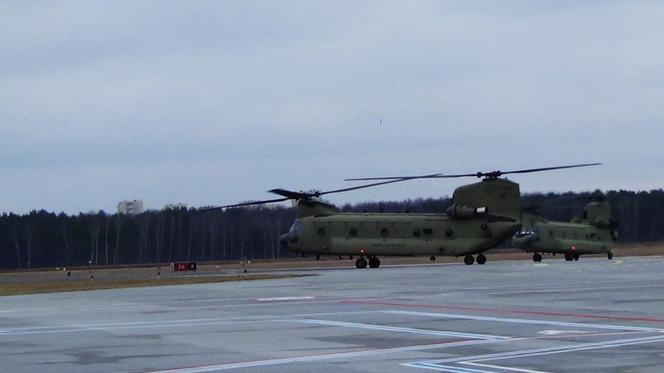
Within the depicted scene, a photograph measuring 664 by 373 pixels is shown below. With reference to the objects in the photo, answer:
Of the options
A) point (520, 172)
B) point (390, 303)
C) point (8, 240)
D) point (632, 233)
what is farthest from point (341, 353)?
point (8, 240)

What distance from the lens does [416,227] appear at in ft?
179

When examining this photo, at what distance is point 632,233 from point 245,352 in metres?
107

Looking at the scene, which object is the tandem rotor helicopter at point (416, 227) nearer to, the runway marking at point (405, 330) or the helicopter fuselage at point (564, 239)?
the helicopter fuselage at point (564, 239)

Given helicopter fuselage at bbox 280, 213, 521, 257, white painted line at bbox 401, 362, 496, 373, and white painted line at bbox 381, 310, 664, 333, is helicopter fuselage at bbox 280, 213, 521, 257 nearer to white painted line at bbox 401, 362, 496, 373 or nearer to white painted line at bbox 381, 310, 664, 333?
white painted line at bbox 381, 310, 664, 333

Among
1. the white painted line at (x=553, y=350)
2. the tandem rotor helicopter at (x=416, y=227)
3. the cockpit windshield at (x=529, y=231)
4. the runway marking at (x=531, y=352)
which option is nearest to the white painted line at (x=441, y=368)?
the runway marking at (x=531, y=352)

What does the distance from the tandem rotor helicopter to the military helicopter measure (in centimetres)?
823

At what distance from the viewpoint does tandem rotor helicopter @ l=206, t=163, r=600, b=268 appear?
53.3 meters

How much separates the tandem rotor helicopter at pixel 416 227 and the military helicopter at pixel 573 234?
27.0 ft

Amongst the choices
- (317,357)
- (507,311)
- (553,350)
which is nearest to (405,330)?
(553,350)

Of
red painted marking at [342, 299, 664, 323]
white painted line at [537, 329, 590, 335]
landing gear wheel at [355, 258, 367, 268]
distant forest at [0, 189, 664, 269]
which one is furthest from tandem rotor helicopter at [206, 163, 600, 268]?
distant forest at [0, 189, 664, 269]

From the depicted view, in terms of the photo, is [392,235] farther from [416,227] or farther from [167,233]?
[167,233]

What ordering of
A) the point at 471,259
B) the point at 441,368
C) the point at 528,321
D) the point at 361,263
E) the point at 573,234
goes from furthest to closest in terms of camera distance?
the point at 573,234 → the point at 471,259 → the point at 361,263 → the point at 528,321 → the point at 441,368

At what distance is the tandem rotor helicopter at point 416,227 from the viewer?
53312 millimetres

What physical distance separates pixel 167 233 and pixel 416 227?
8099 cm
